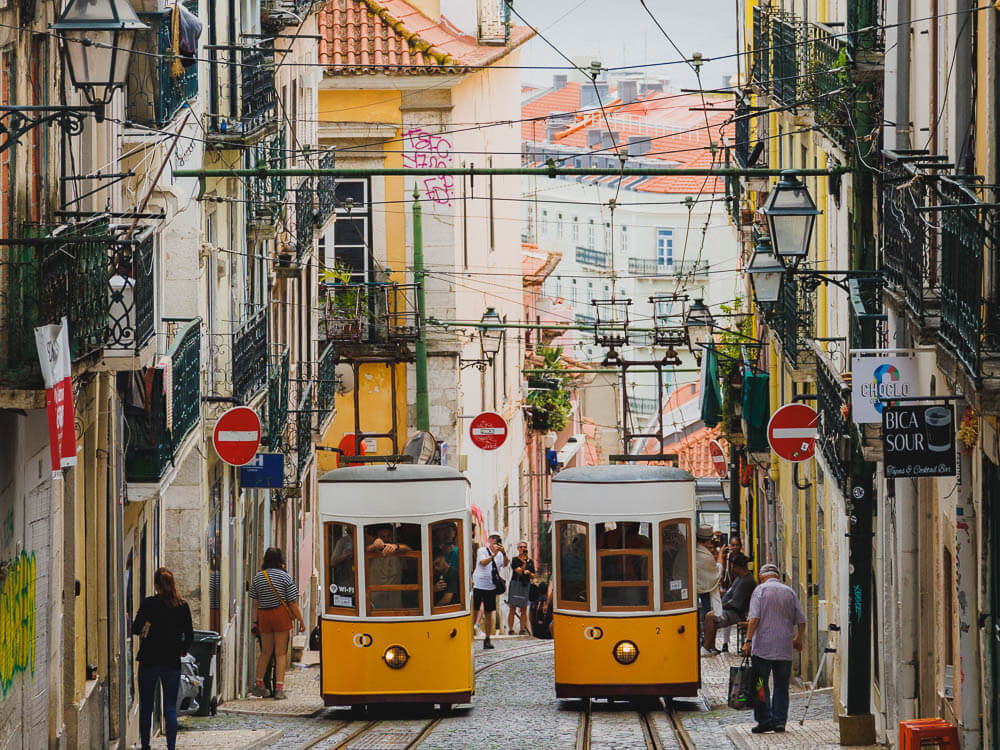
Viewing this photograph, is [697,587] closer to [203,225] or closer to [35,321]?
[203,225]

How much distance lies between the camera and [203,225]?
827 inches

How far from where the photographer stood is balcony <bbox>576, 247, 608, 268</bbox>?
76938 millimetres

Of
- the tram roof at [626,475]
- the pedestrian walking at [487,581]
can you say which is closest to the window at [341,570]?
the tram roof at [626,475]

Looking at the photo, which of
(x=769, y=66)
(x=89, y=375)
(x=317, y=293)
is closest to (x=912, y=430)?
(x=89, y=375)

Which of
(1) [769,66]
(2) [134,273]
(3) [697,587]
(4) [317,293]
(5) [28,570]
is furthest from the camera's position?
(4) [317,293]

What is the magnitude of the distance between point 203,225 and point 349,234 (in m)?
13.7

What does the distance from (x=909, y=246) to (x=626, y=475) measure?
6.42 meters

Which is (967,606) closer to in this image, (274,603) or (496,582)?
(274,603)

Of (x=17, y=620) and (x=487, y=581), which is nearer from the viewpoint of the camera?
(x=17, y=620)

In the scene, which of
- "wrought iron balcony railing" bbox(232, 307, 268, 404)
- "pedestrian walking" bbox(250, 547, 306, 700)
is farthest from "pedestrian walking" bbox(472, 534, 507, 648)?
"pedestrian walking" bbox(250, 547, 306, 700)

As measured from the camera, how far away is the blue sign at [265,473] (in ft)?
72.2

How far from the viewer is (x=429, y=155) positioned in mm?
33969

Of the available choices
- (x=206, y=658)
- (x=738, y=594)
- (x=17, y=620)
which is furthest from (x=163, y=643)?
(x=738, y=594)

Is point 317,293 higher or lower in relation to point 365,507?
higher
